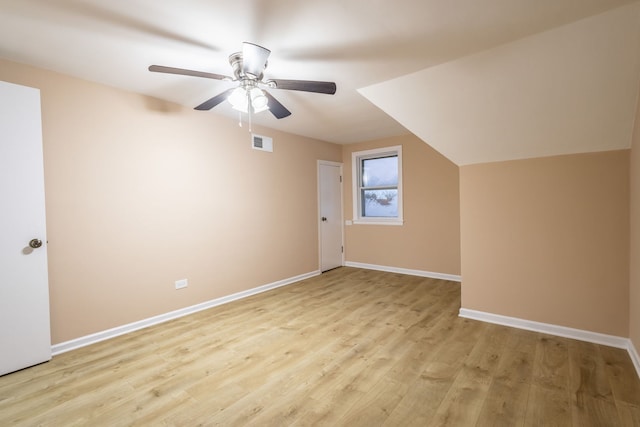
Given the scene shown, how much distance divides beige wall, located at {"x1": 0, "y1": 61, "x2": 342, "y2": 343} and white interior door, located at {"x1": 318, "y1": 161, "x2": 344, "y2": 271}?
1045 millimetres

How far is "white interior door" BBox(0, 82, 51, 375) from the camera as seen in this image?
2.16 m

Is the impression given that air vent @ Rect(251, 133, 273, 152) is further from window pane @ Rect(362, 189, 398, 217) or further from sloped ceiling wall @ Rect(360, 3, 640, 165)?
window pane @ Rect(362, 189, 398, 217)

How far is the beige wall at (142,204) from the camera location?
250 centimetres

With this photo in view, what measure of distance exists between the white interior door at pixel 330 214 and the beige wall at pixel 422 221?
593 mm

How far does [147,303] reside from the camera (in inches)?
119

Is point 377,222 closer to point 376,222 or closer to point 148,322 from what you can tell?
point 376,222

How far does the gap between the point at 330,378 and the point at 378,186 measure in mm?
3832

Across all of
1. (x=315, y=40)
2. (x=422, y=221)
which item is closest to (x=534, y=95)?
(x=315, y=40)

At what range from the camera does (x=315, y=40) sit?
2.00 m

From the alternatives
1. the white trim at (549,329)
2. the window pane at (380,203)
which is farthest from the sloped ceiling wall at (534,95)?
the window pane at (380,203)

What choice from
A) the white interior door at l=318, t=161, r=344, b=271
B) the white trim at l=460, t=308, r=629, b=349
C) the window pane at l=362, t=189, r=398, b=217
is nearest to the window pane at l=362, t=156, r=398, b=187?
the window pane at l=362, t=189, r=398, b=217

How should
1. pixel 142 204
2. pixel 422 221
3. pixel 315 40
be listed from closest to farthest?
1. pixel 315 40
2. pixel 142 204
3. pixel 422 221

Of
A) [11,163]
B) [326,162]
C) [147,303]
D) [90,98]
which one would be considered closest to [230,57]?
[90,98]

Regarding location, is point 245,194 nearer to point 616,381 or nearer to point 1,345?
point 1,345
